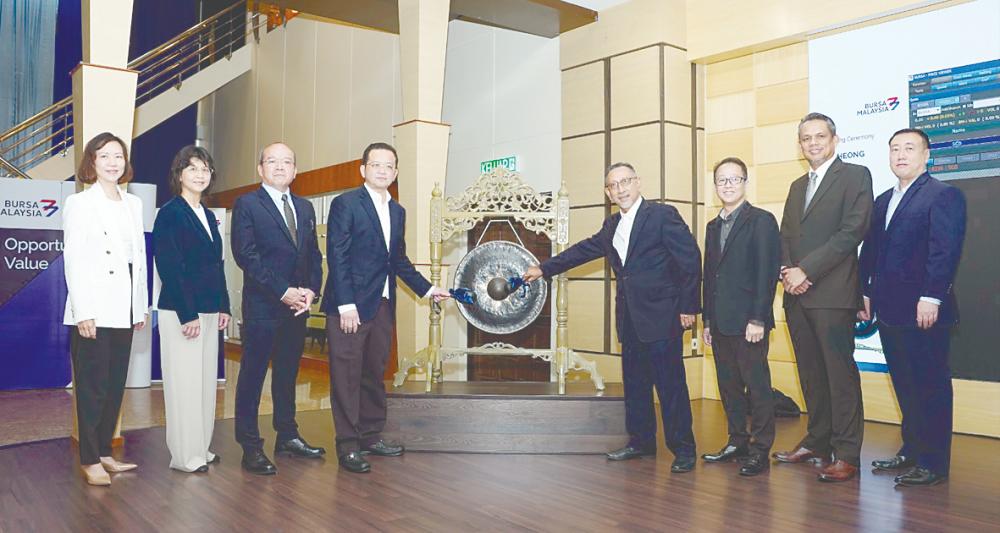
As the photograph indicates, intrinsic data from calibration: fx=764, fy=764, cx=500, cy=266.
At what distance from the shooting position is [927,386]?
129 inches

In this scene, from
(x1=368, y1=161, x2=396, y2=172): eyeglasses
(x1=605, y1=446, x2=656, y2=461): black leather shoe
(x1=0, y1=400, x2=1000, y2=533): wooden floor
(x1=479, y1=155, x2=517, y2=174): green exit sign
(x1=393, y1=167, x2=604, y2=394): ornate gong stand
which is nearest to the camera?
(x1=0, y1=400, x2=1000, y2=533): wooden floor

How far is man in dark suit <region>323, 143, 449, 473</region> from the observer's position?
3527mm

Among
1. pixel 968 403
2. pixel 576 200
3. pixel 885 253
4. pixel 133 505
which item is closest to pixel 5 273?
pixel 133 505

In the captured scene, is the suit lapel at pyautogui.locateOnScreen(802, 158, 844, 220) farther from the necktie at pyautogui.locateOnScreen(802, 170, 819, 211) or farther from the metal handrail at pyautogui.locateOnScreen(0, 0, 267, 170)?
the metal handrail at pyautogui.locateOnScreen(0, 0, 267, 170)

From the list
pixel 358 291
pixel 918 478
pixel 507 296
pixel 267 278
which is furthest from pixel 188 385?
pixel 918 478

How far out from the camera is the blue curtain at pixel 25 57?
1002 cm

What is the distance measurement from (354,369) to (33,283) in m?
4.13

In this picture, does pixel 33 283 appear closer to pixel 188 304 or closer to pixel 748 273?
pixel 188 304

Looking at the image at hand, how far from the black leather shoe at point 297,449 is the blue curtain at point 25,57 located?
8675 mm

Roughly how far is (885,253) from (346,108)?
6234 millimetres

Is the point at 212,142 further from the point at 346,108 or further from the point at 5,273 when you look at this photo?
the point at 5,273

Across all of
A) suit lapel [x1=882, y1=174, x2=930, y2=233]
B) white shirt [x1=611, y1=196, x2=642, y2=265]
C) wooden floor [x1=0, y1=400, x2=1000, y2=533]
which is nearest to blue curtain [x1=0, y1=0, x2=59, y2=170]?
wooden floor [x1=0, y1=400, x2=1000, y2=533]

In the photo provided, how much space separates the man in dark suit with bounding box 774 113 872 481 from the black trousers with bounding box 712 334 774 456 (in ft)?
0.84

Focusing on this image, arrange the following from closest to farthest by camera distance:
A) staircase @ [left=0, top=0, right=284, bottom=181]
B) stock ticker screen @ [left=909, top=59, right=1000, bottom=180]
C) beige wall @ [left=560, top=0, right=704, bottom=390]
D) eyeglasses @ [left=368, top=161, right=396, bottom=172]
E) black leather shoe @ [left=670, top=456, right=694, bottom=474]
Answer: black leather shoe @ [left=670, top=456, right=694, bottom=474] → eyeglasses @ [left=368, top=161, right=396, bottom=172] → stock ticker screen @ [left=909, top=59, right=1000, bottom=180] → beige wall @ [left=560, top=0, right=704, bottom=390] → staircase @ [left=0, top=0, right=284, bottom=181]
